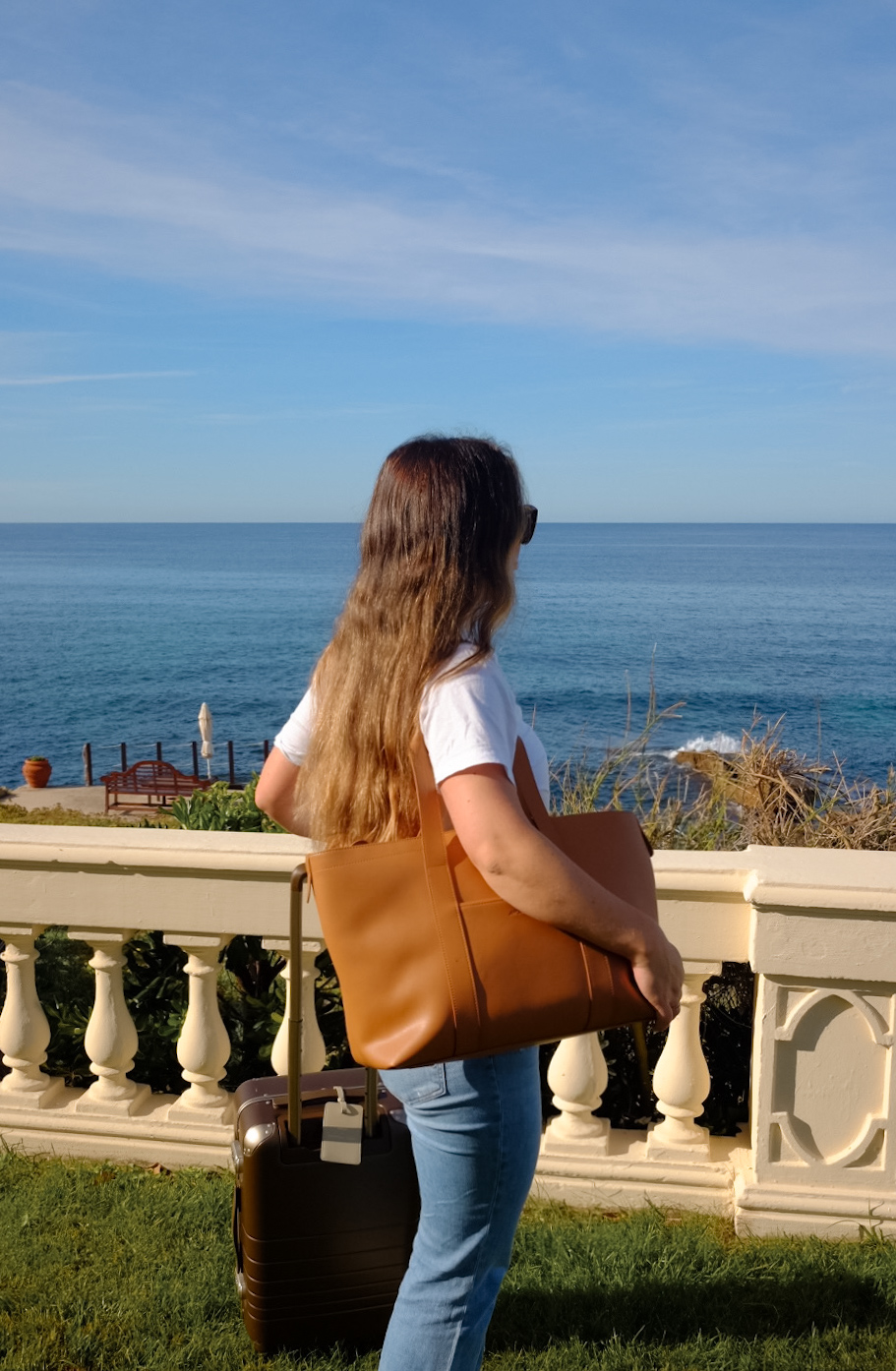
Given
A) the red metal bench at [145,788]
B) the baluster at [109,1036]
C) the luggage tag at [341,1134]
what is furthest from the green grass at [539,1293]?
the red metal bench at [145,788]

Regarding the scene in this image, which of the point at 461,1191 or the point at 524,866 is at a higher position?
the point at 524,866

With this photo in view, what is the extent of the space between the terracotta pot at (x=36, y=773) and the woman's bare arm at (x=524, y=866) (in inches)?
1651

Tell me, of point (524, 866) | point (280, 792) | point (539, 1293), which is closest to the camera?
point (524, 866)

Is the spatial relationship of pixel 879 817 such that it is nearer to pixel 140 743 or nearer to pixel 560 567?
pixel 140 743

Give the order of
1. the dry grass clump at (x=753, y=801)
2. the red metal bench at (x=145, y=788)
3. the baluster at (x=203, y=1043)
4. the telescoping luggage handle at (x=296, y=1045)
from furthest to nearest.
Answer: the red metal bench at (x=145, y=788) < the dry grass clump at (x=753, y=801) < the baluster at (x=203, y=1043) < the telescoping luggage handle at (x=296, y=1045)

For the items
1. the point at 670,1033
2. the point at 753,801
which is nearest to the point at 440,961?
the point at 670,1033

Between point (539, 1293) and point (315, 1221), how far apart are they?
0.77 metres

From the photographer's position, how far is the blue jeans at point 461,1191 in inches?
68.2

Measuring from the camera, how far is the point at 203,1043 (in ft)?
10.4

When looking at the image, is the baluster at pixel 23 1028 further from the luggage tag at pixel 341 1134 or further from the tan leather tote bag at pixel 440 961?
the tan leather tote bag at pixel 440 961

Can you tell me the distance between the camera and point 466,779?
1.58 meters

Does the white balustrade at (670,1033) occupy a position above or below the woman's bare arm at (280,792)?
below

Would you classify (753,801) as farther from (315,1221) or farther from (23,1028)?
(315,1221)

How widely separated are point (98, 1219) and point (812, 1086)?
1.97 metres
